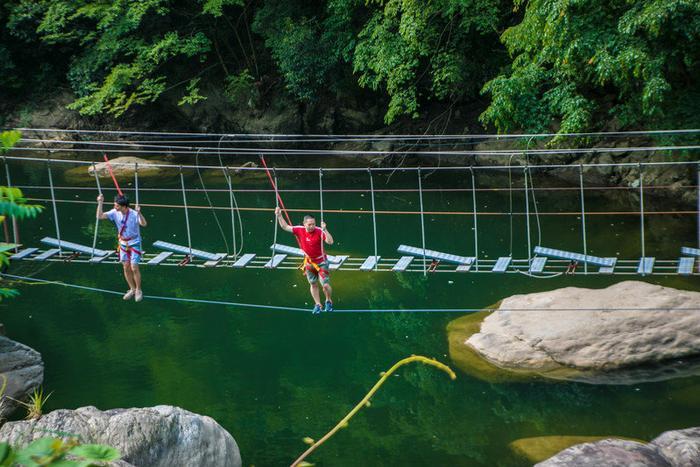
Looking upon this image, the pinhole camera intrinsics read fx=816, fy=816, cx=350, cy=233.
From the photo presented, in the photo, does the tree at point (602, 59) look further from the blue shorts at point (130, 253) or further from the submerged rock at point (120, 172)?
the submerged rock at point (120, 172)

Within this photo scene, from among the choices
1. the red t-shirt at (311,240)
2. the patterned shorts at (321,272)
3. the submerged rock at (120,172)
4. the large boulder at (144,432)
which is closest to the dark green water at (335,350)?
the large boulder at (144,432)

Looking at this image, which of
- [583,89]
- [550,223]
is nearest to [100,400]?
[550,223]

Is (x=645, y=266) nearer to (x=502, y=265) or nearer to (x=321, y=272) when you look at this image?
(x=502, y=265)

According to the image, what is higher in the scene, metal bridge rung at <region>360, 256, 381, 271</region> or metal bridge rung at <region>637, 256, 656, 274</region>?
metal bridge rung at <region>360, 256, 381, 271</region>

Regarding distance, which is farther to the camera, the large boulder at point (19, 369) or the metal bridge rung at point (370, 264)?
the metal bridge rung at point (370, 264)

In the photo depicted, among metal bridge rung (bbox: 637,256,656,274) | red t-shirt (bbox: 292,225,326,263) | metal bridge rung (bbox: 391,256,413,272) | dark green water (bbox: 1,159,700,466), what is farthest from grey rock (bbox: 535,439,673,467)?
red t-shirt (bbox: 292,225,326,263)

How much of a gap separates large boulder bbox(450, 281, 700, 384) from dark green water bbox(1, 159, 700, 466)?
237 mm

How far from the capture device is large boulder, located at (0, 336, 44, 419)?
7.88 meters

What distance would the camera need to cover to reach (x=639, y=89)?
1149 centimetres

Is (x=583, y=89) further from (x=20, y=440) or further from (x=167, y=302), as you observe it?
(x=20, y=440)

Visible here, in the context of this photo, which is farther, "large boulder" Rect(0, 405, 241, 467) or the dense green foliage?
the dense green foliage

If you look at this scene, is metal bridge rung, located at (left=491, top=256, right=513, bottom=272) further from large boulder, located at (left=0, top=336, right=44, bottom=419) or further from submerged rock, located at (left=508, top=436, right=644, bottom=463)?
large boulder, located at (left=0, top=336, right=44, bottom=419)

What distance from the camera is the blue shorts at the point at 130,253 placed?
792cm

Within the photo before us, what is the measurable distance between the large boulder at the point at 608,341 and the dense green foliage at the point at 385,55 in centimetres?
273
